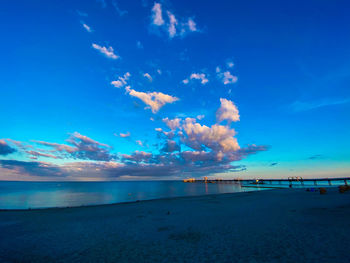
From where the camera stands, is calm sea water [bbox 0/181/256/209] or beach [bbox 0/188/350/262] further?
calm sea water [bbox 0/181/256/209]

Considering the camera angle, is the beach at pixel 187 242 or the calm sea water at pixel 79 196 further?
the calm sea water at pixel 79 196

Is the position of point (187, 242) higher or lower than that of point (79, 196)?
lower

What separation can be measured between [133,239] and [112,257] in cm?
313

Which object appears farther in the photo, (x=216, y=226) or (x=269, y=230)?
(x=216, y=226)

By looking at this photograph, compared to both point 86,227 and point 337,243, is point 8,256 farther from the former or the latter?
point 337,243

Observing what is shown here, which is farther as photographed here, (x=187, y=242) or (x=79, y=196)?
(x=79, y=196)

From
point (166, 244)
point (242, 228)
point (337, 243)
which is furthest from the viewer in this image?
point (242, 228)

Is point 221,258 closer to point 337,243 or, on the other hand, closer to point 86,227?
point 337,243

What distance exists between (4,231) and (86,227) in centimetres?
658

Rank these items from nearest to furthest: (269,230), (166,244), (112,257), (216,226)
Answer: (112,257)
(166,244)
(269,230)
(216,226)

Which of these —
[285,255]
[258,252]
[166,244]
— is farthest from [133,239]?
[285,255]

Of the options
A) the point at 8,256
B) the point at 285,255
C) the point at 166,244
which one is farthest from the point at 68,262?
the point at 285,255

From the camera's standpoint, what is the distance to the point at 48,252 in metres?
10.2

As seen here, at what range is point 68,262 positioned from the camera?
8.80m
